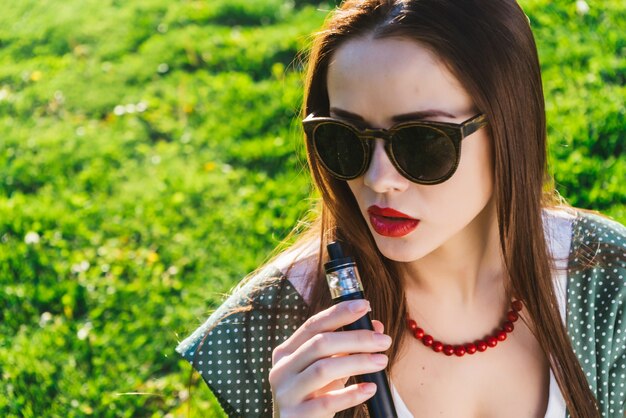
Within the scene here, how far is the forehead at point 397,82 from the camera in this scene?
189cm

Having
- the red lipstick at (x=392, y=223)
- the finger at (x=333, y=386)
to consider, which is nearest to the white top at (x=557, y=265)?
the finger at (x=333, y=386)

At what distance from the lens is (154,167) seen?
462 cm

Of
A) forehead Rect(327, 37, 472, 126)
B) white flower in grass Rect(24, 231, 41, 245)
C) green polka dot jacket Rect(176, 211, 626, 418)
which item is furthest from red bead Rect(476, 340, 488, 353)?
white flower in grass Rect(24, 231, 41, 245)

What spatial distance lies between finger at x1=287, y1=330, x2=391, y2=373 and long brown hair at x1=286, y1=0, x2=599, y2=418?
0.51 m

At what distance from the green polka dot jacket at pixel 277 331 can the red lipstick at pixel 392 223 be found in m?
0.42

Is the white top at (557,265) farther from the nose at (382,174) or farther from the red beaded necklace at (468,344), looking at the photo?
the nose at (382,174)

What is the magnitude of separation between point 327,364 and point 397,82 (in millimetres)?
622

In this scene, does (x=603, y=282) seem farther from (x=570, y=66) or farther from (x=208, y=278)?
(x=570, y=66)

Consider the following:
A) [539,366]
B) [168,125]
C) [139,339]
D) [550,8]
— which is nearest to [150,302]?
[139,339]

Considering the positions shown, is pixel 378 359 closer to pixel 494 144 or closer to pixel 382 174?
pixel 382 174

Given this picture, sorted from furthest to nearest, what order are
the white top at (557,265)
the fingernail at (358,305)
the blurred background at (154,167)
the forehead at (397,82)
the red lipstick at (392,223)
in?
the blurred background at (154,167) < the white top at (557,265) < the red lipstick at (392,223) < the forehead at (397,82) < the fingernail at (358,305)

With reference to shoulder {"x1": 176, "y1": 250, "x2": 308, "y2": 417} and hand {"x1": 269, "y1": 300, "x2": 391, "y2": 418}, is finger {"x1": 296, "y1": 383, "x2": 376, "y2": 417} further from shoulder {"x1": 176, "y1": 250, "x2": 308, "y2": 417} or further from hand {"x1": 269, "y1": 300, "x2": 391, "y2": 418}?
shoulder {"x1": 176, "y1": 250, "x2": 308, "y2": 417}

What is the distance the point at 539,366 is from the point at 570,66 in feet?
9.63

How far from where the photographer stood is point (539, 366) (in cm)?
235
